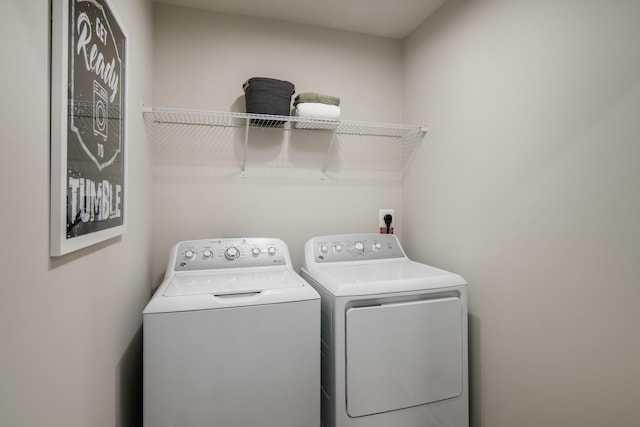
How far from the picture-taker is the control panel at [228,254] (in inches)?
65.9

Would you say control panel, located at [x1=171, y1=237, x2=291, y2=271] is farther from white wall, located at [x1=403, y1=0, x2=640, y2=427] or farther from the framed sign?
white wall, located at [x1=403, y1=0, x2=640, y2=427]

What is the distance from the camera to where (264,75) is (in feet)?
6.70

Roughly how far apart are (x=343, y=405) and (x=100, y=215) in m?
1.19

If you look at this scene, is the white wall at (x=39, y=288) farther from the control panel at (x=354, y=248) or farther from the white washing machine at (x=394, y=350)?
the control panel at (x=354, y=248)

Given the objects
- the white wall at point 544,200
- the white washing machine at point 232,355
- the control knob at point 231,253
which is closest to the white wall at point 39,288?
the white washing machine at point 232,355

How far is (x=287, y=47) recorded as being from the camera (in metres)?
2.08

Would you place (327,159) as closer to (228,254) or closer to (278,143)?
(278,143)

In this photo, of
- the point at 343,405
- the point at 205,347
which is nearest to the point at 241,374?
the point at 205,347

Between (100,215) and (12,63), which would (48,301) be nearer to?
(100,215)

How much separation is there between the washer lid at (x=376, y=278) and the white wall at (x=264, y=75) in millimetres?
444

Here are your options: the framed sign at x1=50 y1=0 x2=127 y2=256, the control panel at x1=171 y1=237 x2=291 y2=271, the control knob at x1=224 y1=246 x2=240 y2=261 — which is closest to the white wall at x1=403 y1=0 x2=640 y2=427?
the control panel at x1=171 y1=237 x2=291 y2=271

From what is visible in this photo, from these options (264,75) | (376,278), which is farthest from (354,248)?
(264,75)

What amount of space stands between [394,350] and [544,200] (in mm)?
884

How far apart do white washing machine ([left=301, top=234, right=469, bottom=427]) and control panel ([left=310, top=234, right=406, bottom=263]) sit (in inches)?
10.4
